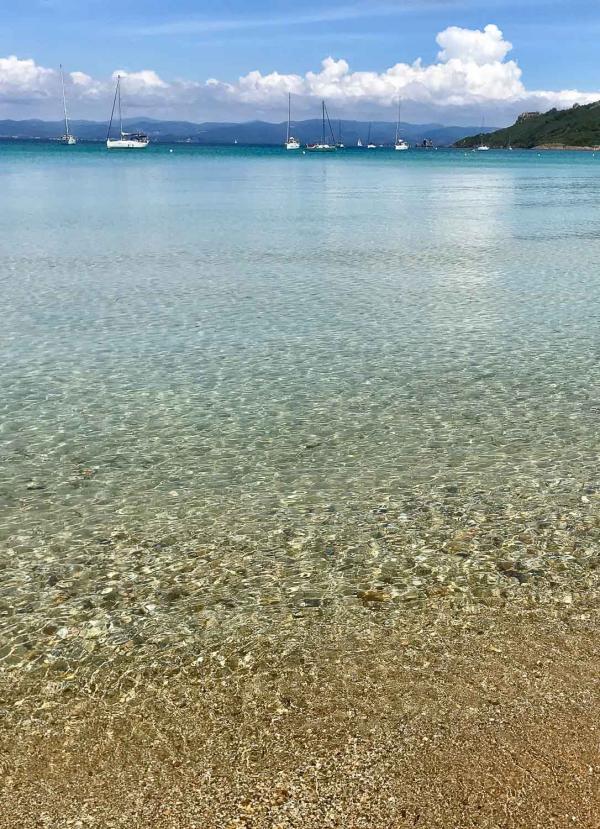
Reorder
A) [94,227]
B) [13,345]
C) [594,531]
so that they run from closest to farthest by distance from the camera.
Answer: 1. [594,531]
2. [13,345]
3. [94,227]

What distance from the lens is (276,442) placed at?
1183cm

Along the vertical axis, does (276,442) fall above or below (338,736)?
above

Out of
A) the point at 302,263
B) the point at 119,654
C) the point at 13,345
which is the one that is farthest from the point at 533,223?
the point at 119,654

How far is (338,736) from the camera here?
564 cm

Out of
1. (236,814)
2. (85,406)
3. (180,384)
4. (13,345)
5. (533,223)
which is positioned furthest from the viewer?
(533,223)

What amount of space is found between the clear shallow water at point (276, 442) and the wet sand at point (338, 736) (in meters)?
0.69

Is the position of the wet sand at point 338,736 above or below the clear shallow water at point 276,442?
below

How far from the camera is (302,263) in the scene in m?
29.5

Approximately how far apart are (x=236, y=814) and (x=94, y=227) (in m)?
39.3

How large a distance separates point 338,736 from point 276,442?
6.52 m

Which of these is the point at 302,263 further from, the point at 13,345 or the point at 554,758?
the point at 554,758

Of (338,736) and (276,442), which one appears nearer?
(338,736)

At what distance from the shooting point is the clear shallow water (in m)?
7.81

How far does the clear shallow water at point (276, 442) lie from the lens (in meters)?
7.81
